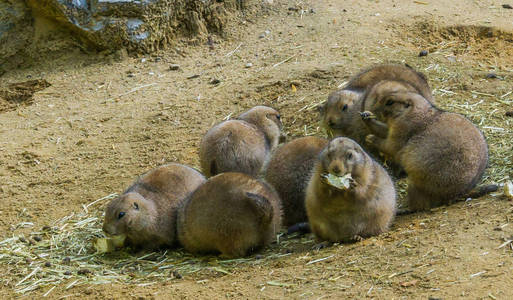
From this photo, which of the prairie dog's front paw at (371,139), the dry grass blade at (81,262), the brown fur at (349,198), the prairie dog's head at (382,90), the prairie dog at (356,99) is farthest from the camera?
the prairie dog at (356,99)

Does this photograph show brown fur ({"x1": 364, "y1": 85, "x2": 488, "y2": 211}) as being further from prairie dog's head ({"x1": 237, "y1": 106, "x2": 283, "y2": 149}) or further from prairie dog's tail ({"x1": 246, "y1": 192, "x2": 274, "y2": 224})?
prairie dog's head ({"x1": 237, "y1": 106, "x2": 283, "y2": 149})

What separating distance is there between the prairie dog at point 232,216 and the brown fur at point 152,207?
45cm

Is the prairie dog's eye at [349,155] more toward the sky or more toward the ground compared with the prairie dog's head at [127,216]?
more toward the sky

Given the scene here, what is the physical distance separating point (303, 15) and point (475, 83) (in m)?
3.99

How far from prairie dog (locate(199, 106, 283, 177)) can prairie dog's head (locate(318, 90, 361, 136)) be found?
86 cm

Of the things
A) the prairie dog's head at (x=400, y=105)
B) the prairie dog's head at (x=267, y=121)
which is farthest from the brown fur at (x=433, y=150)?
the prairie dog's head at (x=267, y=121)

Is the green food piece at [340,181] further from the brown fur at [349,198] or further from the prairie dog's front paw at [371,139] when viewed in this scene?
the prairie dog's front paw at [371,139]

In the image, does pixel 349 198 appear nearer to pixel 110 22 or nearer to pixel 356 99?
pixel 356 99

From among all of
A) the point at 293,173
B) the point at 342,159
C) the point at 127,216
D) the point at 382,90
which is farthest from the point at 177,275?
the point at 382,90

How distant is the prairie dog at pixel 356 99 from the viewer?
799 cm

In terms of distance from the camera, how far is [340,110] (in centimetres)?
821

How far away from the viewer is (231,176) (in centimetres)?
666

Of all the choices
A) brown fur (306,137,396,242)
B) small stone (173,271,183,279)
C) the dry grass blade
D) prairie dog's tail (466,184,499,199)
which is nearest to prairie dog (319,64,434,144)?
prairie dog's tail (466,184,499,199)

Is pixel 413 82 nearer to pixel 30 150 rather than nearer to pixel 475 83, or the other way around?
pixel 475 83
